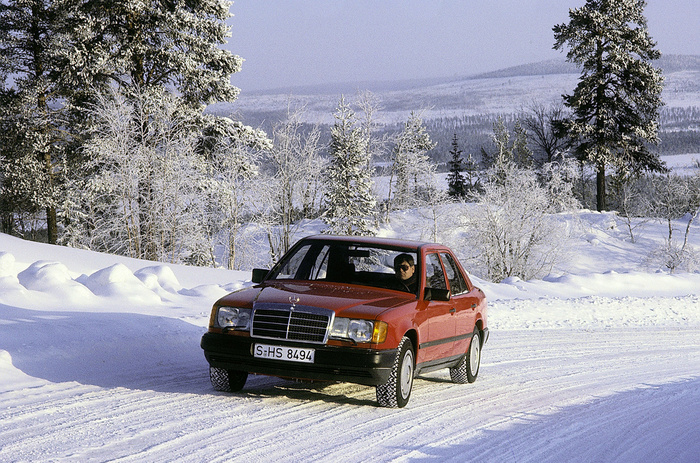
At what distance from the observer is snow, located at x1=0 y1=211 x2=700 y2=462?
5617 mm

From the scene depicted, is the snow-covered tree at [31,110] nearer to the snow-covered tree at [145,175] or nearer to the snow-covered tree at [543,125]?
the snow-covered tree at [145,175]

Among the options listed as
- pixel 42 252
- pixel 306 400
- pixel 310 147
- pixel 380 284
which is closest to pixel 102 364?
pixel 306 400

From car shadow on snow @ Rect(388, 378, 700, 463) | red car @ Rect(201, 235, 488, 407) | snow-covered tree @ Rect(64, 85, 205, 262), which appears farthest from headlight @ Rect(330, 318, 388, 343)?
snow-covered tree @ Rect(64, 85, 205, 262)

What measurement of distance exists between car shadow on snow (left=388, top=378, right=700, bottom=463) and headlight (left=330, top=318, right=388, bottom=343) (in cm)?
123

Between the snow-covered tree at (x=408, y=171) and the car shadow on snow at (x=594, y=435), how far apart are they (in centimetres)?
5072

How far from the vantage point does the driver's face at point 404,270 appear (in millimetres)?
8086

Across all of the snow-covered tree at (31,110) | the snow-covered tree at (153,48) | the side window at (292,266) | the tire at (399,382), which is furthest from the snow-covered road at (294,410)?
the snow-covered tree at (31,110)

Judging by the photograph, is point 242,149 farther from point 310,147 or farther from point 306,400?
point 306,400

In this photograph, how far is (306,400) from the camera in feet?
24.3

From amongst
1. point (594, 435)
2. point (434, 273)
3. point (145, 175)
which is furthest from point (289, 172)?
point (594, 435)

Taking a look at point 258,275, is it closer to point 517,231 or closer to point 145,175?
point 145,175

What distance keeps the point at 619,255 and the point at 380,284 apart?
46.9 m

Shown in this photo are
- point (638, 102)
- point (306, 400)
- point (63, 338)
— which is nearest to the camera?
point (306, 400)

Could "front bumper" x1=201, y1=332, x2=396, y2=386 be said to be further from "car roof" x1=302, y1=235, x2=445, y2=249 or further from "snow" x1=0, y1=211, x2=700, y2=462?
"car roof" x1=302, y1=235, x2=445, y2=249
